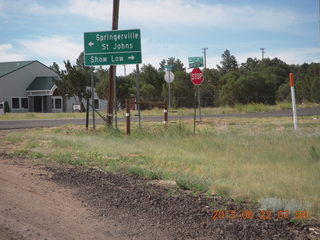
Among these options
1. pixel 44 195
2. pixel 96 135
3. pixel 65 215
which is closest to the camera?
pixel 65 215

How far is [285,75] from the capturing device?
64.8m

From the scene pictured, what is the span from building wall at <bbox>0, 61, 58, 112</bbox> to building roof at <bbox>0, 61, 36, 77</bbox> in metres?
0.41

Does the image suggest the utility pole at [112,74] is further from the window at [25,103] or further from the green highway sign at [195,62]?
the window at [25,103]

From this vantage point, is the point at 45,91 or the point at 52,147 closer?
the point at 52,147

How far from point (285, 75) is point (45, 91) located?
36.7m

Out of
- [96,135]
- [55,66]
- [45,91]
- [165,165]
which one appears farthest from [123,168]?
[55,66]

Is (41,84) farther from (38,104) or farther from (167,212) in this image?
(167,212)

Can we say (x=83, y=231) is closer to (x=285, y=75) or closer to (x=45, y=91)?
(x=45, y=91)

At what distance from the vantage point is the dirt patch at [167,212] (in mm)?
4543

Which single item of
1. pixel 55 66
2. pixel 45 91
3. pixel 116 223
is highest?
pixel 55 66

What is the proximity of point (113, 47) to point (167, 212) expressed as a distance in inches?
482

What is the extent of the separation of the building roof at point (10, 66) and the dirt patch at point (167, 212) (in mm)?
47272

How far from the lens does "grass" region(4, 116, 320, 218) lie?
5926mm

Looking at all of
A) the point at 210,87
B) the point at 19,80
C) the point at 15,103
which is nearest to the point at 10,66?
the point at 19,80
